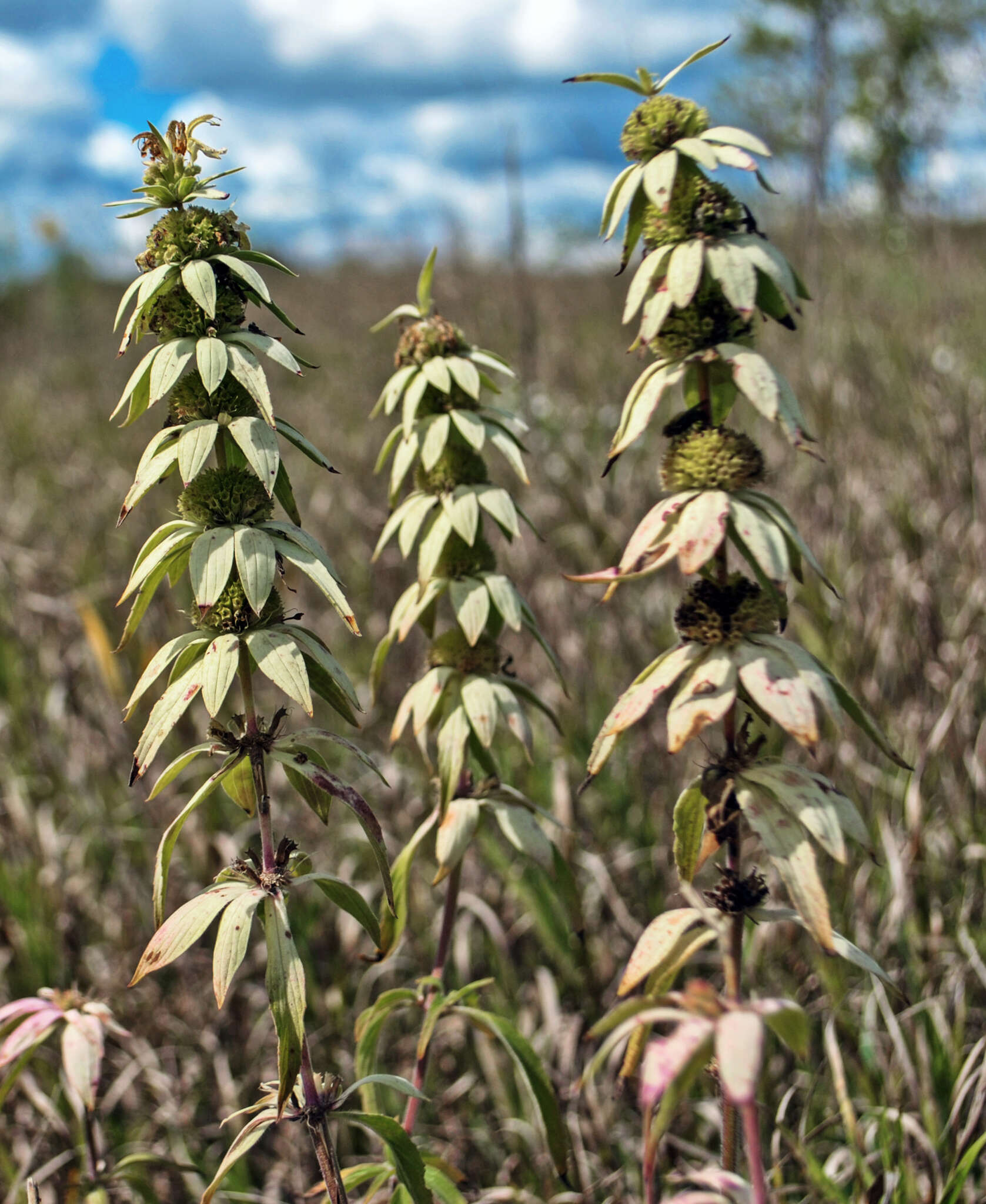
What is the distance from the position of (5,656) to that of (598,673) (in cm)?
236

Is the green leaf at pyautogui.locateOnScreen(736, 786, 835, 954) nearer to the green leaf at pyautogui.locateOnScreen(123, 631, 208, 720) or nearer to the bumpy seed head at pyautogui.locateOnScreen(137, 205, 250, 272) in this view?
the green leaf at pyautogui.locateOnScreen(123, 631, 208, 720)

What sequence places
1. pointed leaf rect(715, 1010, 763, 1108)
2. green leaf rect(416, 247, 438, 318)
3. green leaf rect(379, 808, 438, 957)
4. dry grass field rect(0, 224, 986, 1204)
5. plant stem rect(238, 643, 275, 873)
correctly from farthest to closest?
dry grass field rect(0, 224, 986, 1204)
green leaf rect(379, 808, 438, 957)
green leaf rect(416, 247, 438, 318)
plant stem rect(238, 643, 275, 873)
pointed leaf rect(715, 1010, 763, 1108)

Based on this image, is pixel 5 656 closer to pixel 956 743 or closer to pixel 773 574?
pixel 956 743

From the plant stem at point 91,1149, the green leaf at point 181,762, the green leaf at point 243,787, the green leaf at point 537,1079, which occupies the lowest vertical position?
the plant stem at point 91,1149

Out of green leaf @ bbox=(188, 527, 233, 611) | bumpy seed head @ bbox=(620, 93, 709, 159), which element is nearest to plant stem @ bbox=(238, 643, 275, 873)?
green leaf @ bbox=(188, 527, 233, 611)

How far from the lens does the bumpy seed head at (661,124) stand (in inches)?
38.0

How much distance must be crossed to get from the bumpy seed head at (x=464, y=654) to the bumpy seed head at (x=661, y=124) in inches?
26.9

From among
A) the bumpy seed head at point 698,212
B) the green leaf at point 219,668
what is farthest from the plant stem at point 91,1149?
the bumpy seed head at point 698,212

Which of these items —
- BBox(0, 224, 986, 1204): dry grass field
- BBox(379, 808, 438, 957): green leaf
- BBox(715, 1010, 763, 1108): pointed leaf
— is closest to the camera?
BBox(715, 1010, 763, 1108): pointed leaf

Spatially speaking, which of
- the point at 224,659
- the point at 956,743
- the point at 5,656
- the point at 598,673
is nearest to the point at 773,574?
the point at 224,659

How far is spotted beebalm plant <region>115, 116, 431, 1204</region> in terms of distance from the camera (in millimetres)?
950

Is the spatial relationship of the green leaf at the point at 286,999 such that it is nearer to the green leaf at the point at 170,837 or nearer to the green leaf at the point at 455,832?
the green leaf at the point at 170,837

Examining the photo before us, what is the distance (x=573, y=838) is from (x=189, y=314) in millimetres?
1741

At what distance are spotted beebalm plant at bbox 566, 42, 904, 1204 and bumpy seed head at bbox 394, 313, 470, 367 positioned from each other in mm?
376
